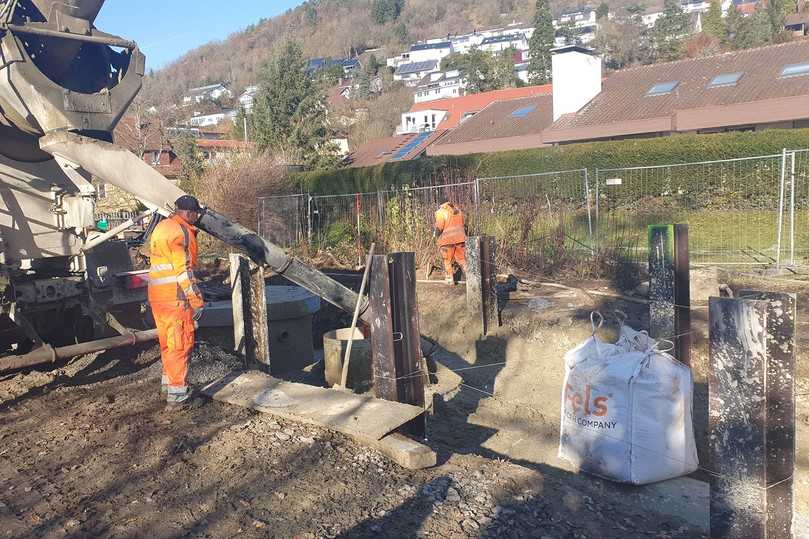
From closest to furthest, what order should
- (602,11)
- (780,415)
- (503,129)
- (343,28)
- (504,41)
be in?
(780,415) → (503,129) → (602,11) → (504,41) → (343,28)

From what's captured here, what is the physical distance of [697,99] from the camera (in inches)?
1080

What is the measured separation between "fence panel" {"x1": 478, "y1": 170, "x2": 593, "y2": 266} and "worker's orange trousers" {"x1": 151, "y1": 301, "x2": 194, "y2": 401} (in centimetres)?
710

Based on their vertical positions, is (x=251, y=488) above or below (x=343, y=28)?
below

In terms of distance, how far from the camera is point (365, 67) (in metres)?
116

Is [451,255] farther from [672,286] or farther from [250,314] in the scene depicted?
[672,286]

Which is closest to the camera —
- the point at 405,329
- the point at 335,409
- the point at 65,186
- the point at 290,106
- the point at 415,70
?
the point at 335,409

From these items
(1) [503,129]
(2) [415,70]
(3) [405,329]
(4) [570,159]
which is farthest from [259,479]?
(2) [415,70]

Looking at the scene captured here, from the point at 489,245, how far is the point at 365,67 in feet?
367

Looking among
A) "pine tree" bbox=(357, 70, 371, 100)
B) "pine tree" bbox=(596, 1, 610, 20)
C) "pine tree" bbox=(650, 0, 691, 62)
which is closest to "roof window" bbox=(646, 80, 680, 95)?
"pine tree" bbox=(650, 0, 691, 62)

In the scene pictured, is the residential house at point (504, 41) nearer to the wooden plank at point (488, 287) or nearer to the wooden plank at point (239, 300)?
the wooden plank at point (488, 287)

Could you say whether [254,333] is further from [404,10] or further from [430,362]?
[404,10]

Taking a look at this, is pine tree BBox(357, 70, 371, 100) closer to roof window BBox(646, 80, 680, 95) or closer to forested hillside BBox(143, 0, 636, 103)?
forested hillside BBox(143, 0, 636, 103)

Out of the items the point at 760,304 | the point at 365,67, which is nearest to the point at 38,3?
the point at 760,304

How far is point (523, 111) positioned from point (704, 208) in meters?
21.4
